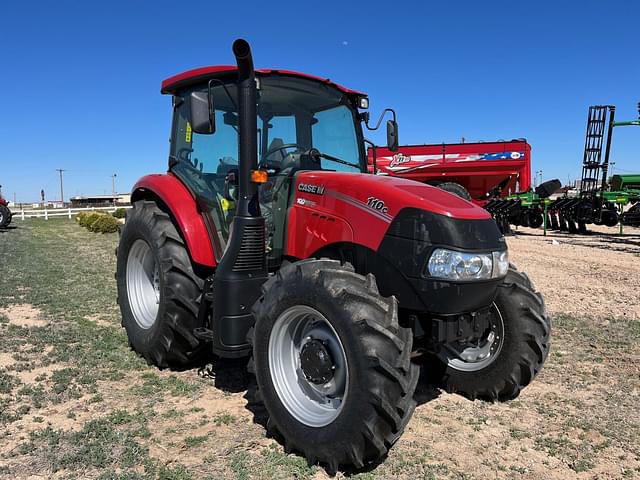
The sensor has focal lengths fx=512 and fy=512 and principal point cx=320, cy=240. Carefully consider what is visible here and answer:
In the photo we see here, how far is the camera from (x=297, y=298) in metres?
2.94

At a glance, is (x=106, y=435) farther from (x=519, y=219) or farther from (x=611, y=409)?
(x=519, y=219)

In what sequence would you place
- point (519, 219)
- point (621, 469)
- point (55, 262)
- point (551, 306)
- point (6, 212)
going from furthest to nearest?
point (6, 212) → point (519, 219) → point (55, 262) → point (551, 306) → point (621, 469)

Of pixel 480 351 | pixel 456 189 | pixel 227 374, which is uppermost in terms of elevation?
pixel 456 189

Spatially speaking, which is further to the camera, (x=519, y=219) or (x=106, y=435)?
(x=519, y=219)

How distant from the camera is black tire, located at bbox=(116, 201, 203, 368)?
13.1 feet

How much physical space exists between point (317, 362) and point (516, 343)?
149cm

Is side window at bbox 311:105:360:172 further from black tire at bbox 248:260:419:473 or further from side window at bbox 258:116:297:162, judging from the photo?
black tire at bbox 248:260:419:473

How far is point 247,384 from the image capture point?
4.10m

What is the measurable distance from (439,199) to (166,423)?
7.61ft

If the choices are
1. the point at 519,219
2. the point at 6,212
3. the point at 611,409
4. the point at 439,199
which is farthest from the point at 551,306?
the point at 6,212

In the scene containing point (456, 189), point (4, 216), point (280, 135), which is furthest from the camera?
point (4, 216)

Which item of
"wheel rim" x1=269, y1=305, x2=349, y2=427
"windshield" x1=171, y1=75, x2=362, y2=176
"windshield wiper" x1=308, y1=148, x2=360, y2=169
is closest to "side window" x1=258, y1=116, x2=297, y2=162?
"windshield" x1=171, y1=75, x2=362, y2=176

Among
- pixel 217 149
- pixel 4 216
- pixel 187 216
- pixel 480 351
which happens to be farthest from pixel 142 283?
pixel 4 216

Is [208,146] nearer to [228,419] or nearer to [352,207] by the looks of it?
[352,207]
